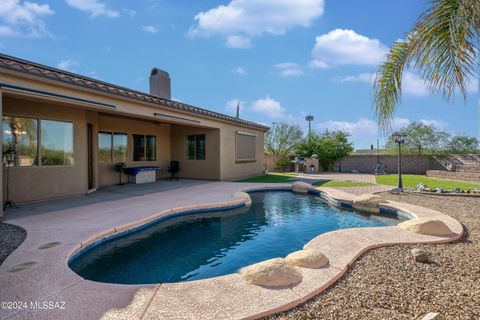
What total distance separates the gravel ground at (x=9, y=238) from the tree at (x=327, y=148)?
20.3 metres

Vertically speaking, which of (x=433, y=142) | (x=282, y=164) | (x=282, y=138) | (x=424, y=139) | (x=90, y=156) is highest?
(x=282, y=138)

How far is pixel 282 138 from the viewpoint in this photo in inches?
1107

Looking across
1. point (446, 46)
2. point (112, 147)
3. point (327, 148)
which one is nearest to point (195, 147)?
point (112, 147)

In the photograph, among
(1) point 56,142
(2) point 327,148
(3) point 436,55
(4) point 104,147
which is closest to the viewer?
(3) point 436,55

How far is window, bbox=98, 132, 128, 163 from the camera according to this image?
1143 cm

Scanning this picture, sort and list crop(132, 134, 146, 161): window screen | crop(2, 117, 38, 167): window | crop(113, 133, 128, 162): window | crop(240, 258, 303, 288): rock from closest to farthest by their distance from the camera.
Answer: crop(240, 258, 303, 288): rock < crop(2, 117, 38, 167): window < crop(113, 133, 128, 162): window < crop(132, 134, 146, 161): window screen

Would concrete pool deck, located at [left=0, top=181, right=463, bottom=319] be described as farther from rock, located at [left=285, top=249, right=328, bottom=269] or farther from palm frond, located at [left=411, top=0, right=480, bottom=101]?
palm frond, located at [left=411, top=0, right=480, bottom=101]

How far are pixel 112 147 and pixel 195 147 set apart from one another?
428 cm

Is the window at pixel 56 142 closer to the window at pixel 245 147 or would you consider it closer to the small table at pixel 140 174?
the small table at pixel 140 174

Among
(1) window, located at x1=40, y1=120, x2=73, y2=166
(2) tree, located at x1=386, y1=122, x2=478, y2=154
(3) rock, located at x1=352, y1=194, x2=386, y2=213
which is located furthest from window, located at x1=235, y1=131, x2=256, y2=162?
(2) tree, located at x1=386, y1=122, x2=478, y2=154

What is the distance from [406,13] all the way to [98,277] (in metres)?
5.97

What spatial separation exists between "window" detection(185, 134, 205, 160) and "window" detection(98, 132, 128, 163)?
3.40m

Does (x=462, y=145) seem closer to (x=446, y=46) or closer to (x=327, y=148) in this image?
(x=327, y=148)

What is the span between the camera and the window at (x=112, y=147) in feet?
37.5
